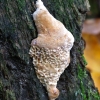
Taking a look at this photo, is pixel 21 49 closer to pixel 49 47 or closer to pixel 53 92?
pixel 49 47

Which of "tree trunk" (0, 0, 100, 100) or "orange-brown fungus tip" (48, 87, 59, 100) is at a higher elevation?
"tree trunk" (0, 0, 100, 100)

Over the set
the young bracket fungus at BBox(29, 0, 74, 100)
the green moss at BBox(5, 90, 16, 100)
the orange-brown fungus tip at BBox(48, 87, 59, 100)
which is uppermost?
the young bracket fungus at BBox(29, 0, 74, 100)

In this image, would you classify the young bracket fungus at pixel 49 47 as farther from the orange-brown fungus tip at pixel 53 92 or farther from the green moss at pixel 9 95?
the green moss at pixel 9 95

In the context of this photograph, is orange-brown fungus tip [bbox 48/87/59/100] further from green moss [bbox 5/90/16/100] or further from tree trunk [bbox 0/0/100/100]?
green moss [bbox 5/90/16/100]

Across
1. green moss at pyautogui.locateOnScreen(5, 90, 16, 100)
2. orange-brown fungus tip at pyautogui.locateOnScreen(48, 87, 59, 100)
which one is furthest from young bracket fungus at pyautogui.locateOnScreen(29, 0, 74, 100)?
green moss at pyautogui.locateOnScreen(5, 90, 16, 100)

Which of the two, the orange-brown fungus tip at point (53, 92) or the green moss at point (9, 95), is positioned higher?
the green moss at point (9, 95)

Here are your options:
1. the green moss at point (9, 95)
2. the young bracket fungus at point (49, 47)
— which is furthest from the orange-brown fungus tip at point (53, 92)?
the green moss at point (9, 95)

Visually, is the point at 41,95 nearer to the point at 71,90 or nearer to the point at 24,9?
the point at 71,90

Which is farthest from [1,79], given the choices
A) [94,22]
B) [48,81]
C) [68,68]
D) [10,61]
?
[94,22]
